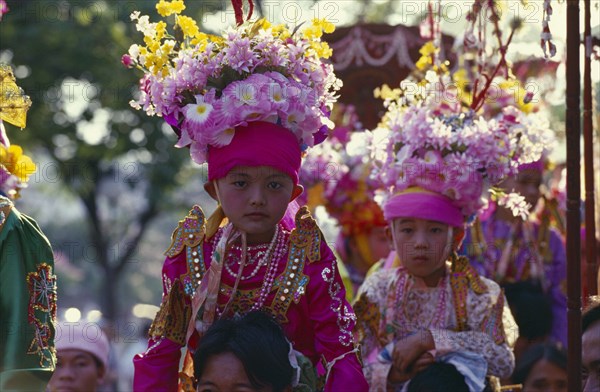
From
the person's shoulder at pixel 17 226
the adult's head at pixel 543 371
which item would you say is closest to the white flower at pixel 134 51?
the person's shoulder at pixel 17 226

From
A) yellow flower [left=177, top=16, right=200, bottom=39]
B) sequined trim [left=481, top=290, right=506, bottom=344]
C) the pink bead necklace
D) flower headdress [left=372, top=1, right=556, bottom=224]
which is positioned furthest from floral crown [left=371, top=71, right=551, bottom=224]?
yellow flower [left=177, top=16, right=200, bottom=39]

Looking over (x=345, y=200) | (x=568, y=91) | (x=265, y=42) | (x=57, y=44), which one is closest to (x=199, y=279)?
(x=265, y=42)

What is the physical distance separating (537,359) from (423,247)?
1.11 metres

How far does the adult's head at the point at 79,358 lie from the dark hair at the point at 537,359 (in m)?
2.41

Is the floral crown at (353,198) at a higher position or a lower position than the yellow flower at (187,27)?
higher

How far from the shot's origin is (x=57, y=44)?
15.7 metres

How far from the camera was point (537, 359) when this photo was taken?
666 centimetres

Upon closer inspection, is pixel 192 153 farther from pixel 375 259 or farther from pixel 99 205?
pixel 99 205

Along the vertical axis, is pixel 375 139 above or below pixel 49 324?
above

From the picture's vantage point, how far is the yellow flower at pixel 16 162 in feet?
16.8

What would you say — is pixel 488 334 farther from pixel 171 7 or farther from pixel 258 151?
pixel 171 7

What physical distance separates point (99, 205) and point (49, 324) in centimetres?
1534

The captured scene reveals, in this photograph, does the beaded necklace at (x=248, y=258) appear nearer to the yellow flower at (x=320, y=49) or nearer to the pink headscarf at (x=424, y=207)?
the yellow flower at (x=320, y=49)

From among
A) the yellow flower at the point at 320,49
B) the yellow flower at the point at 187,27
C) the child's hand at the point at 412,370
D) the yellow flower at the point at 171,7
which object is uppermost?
the yellow flower at the point at 171,7
